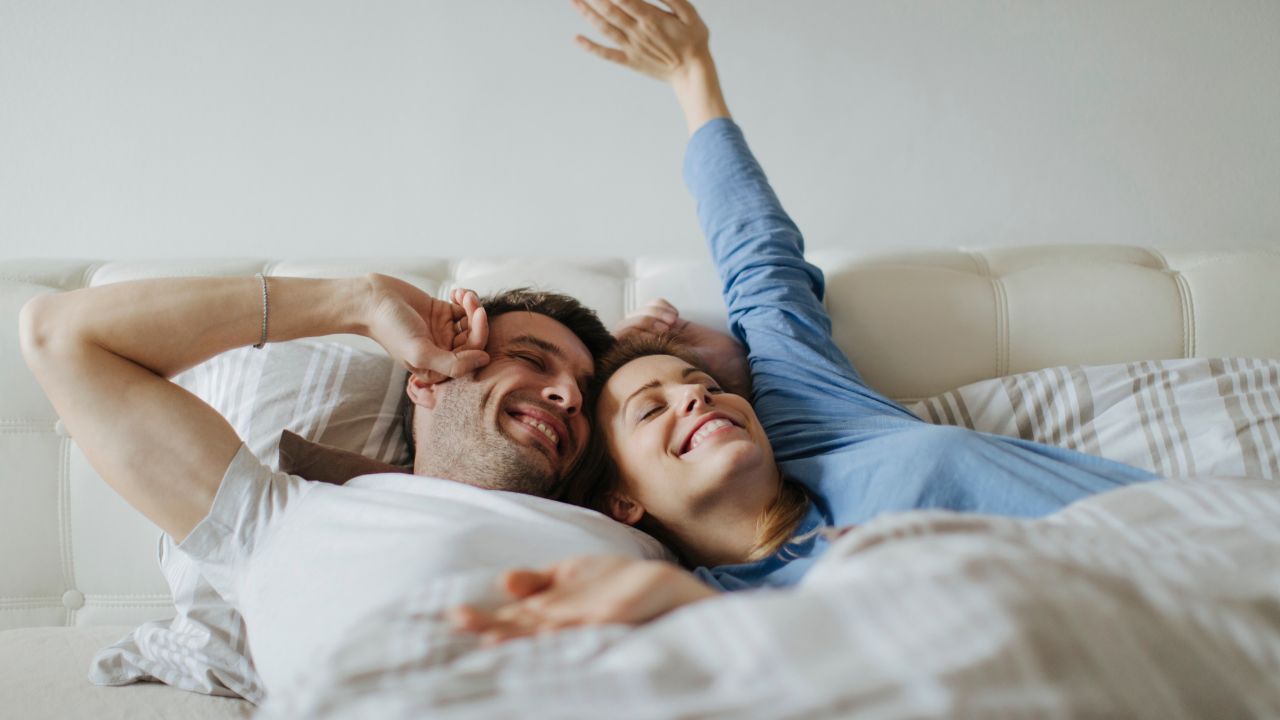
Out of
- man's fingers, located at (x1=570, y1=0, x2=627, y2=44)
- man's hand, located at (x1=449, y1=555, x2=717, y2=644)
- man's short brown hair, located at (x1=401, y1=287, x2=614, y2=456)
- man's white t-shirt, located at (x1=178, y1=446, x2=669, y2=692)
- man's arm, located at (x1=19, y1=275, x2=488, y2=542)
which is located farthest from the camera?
man's fingers, located at (x1=570, y1=0, x2=627, y2=44)

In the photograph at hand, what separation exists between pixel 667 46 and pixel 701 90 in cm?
11

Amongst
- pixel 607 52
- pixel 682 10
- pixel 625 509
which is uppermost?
pixel 682 10

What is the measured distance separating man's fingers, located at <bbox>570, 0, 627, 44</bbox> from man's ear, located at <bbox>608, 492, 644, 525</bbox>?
911 mm

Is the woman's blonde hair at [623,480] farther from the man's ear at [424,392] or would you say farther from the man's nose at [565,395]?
the man's ear at [424,392]

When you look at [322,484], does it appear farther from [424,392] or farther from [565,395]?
[565,395]

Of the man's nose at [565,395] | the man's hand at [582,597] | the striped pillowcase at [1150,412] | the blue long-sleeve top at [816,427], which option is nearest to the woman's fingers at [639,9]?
the blue long-sleeve top at [816,427]

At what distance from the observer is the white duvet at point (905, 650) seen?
48 cm

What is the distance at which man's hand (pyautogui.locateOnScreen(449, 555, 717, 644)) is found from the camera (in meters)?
0.63

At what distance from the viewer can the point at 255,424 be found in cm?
125

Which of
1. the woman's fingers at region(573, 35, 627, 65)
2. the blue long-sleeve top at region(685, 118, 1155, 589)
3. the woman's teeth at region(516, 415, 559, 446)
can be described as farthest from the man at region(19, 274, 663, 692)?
the woman's fingers at region(573, 35, 627, 65)

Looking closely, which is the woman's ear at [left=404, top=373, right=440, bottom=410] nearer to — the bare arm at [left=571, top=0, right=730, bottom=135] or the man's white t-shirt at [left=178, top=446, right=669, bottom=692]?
the man's white t-shirt at [left=178, top=446, right=669, bottom=692]

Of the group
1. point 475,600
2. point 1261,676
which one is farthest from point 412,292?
point 1261,676

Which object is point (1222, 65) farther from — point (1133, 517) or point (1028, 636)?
point (1028, 636)

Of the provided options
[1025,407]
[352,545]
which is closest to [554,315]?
[352,545]
